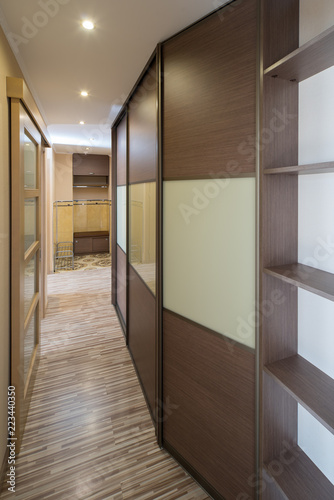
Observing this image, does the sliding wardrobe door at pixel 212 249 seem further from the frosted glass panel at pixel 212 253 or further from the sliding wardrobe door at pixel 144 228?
the sliding wardrobe door at pixel 144 228

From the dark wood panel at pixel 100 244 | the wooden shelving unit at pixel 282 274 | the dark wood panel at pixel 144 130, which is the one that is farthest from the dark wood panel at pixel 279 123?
the dark wood panel at pixel 100 244

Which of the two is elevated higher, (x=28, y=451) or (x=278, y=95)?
(x=278, y=95)

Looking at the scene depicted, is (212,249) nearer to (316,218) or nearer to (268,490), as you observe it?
(316,218)

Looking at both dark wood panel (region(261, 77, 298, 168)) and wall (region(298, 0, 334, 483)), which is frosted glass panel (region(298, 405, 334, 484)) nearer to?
wall (region(298, 0, 334, 483))

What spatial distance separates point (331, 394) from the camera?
104 centimetres

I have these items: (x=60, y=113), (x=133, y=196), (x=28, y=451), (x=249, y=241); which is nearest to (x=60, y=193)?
(x=60, y=113)

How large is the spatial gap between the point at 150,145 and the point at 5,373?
5.57 feet

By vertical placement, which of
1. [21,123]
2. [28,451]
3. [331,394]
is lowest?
[28,451]

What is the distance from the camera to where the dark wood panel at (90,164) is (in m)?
7.87

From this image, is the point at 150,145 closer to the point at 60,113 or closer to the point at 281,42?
the point at 281,42

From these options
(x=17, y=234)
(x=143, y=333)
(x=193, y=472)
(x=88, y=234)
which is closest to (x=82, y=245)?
(x=88, y=234)

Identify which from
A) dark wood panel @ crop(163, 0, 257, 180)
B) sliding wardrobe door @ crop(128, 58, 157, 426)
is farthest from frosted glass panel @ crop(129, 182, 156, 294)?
dark wood panel @ crop(163, 0, 257, 180)

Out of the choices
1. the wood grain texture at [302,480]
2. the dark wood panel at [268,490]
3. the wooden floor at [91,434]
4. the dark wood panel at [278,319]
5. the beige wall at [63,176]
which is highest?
the beige wall at [63,176]

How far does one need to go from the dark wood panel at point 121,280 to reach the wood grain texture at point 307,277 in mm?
2458
